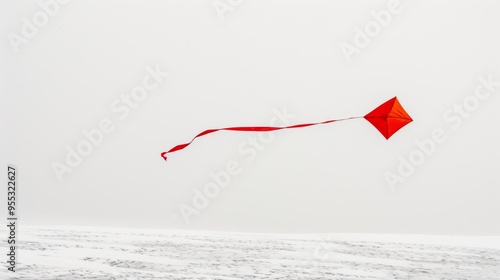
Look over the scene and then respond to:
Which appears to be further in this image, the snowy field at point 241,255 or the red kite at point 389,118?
the red kite at point 389,118

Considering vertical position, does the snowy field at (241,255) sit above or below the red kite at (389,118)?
below

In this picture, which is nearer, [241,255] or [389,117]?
[241,255]

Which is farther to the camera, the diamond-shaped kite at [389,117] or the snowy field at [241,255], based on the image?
the diamond-shaped kite at [389,117]

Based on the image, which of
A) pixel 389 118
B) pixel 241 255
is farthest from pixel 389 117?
A: pixel 241 255

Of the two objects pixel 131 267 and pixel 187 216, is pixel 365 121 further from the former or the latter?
pixel 131 267

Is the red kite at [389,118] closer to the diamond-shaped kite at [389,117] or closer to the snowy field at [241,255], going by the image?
the diamond-shaped kite at [389,117]

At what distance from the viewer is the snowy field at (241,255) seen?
1.16 m

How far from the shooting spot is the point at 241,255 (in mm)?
1257

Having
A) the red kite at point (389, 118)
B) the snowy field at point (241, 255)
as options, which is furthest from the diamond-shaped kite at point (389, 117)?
the snowy field at point (241, 255)

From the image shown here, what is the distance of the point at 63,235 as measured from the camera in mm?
1379

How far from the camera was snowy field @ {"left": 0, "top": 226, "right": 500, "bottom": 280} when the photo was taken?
1162mm

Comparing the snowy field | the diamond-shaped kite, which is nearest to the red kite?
the diamond-shaped kite

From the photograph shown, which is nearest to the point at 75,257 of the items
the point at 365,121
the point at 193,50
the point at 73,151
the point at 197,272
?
the point at 197,272

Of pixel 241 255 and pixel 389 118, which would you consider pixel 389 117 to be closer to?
pixel 389 118
